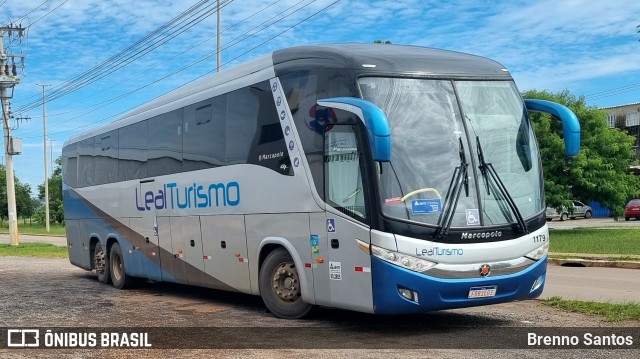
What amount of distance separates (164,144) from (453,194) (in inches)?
269

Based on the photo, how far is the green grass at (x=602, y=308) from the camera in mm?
10320

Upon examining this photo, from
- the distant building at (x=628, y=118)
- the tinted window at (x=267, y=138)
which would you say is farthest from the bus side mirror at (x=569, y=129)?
the distant building at (x=628, y=118)

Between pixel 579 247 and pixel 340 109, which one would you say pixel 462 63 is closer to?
pixel 340 109

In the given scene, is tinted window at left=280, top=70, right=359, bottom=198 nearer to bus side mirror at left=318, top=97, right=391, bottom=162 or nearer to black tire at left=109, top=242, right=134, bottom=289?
bus side mirror at left=318, top=97, right=391, bottom=162

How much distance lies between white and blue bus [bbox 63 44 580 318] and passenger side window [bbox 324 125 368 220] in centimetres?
2

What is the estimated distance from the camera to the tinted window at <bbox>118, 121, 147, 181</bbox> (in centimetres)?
1536

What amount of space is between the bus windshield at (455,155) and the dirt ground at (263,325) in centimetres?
147

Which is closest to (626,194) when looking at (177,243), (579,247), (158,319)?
(579,247)

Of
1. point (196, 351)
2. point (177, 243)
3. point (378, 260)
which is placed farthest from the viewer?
point (177, 243)

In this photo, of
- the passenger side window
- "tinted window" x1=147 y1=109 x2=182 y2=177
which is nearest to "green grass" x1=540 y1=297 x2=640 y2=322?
the passenger side window

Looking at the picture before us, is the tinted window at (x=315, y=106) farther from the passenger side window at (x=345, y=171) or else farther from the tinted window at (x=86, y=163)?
the tinted window at (x=86, y=163)

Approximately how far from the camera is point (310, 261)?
10156mm

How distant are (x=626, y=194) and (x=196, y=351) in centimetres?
3084

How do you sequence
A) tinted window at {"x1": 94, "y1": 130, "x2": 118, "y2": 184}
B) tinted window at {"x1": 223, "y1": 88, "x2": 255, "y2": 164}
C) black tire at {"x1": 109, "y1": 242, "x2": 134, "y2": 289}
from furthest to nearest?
tinted window at {"x1": 94, "y1": 130, "x2": 118, "y2": 184} < black tire at {"x1": 109, "y1": 242, "x2": 134, "y2": 289} < tinted window at {"x1": 223, "y1": 88, "x2": 255, "y2": 164}
